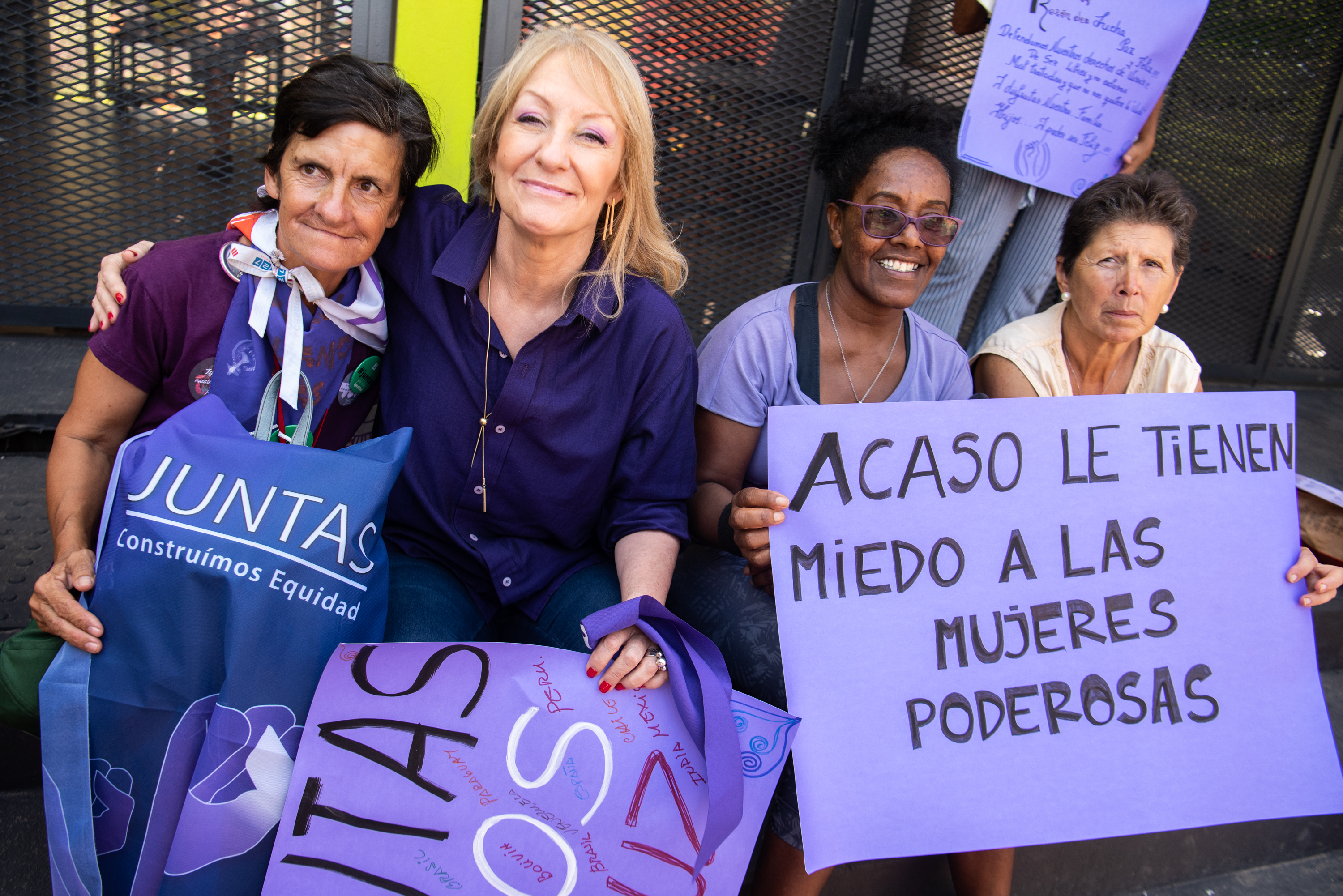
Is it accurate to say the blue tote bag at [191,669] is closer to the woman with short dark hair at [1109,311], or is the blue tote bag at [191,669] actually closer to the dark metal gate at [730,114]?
the woman with short dark hair at [1109,311]

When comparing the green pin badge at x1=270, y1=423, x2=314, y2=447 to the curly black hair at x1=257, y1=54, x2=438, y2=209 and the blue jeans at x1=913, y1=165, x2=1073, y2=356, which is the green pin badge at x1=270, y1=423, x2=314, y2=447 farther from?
the blue jeans at x1=913, y1=165, x2=1073, y2=356

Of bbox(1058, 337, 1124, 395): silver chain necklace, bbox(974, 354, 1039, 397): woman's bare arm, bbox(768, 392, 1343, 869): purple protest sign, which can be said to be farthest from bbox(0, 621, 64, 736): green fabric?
bbox(1058, 337, 1124, 395): silver chain necklace

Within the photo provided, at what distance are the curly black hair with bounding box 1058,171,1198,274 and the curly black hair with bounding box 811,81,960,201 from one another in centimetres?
36

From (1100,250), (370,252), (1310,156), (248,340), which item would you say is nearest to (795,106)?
(1100,250)

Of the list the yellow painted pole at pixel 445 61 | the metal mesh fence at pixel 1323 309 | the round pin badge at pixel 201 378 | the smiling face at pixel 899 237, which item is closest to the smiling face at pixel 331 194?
the round pin badge at pixel 201 378

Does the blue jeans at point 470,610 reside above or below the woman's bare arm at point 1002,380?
below

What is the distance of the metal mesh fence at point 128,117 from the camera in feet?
8.79

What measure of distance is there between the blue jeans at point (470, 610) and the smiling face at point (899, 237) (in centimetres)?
90

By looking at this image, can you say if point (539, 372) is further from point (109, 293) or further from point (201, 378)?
point (109, 293)

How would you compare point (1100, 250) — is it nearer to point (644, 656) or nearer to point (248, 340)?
point (644, 656)

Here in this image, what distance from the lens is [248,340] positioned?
1.67 meters

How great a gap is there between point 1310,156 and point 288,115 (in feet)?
14.9

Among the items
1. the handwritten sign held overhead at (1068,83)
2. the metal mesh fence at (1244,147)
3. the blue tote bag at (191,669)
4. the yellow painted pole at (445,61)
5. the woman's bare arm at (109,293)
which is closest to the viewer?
the blue tote bag at (191,669)

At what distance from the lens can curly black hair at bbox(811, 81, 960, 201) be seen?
213cm
